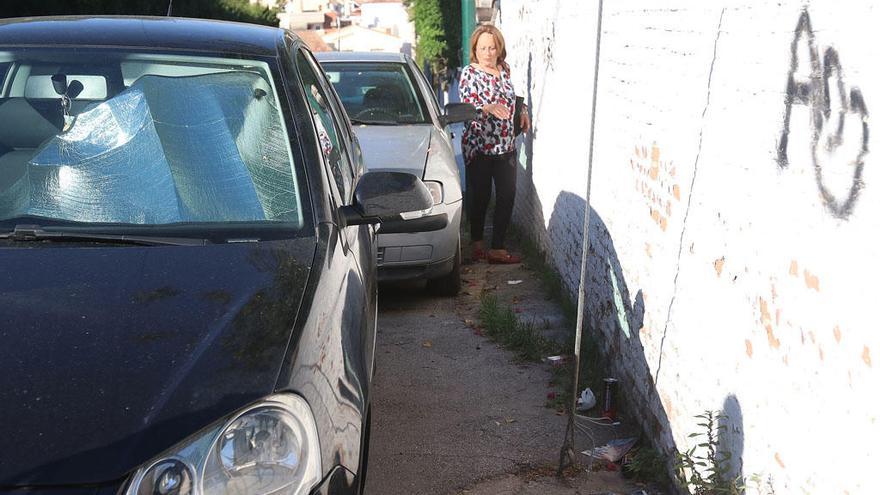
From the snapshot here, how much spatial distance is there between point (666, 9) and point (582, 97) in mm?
2072

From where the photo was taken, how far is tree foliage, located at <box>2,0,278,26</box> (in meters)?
22.1

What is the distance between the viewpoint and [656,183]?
4.27m

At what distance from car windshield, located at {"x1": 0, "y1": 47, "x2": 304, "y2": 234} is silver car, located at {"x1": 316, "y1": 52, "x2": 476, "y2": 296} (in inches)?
91.5

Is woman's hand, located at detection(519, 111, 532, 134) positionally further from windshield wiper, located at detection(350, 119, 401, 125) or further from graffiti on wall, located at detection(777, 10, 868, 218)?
graffiti on wall, located at detection(777, 10, 868, 218)

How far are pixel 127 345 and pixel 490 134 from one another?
232 inches

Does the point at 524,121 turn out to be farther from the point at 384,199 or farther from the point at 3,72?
the point at 3,72

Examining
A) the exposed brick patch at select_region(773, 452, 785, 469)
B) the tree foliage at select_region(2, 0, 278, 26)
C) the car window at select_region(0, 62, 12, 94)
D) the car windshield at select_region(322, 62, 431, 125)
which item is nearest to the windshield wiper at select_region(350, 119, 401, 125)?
the car windshield at select_region(322, 62, 431, 125)

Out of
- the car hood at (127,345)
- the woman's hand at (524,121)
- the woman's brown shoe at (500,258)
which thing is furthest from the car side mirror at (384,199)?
the woman's hand at (524,121)

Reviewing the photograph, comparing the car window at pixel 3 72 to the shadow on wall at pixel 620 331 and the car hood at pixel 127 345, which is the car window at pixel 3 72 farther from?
the shadow on wall at pixel 620 331

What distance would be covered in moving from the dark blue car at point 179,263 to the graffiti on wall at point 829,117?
1.31m

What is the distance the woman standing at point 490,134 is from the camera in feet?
26.2

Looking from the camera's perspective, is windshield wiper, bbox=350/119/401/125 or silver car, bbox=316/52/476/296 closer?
silver car, bbox=316/52/476/296

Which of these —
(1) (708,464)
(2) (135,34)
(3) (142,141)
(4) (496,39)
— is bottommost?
(1) (708,464)

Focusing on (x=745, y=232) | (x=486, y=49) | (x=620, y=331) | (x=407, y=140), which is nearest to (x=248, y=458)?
(x=745, y=232)
